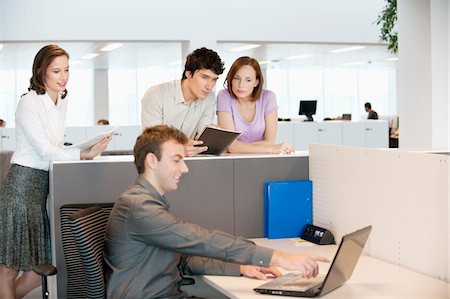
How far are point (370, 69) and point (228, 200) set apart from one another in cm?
2049

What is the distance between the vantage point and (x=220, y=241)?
2.87 m

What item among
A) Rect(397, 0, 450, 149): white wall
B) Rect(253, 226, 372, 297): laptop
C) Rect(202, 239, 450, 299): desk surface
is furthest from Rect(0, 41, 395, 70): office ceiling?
Rect(253, 226, 372, 297): laptop

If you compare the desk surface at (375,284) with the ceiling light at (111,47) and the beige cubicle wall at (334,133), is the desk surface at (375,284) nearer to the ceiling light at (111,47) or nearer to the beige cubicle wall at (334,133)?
the beige cubicle wall at (334,133)

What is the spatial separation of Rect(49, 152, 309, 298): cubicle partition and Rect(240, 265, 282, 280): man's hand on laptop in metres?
0.83

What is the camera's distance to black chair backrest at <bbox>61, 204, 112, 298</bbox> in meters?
2.93

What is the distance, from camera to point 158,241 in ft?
9.46

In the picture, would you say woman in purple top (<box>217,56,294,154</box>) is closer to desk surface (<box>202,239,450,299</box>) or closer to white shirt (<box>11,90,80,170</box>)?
white shirt (<box>11,90,80,170</box>)

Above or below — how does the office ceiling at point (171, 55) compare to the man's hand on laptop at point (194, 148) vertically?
above

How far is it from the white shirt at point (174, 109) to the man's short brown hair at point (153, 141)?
1253 millimetres

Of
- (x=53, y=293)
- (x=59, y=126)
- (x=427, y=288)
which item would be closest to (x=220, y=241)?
(x=427, y=288)

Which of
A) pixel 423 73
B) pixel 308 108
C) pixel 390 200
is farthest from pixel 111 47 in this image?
pixel 390 200

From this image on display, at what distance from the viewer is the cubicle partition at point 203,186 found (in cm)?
376

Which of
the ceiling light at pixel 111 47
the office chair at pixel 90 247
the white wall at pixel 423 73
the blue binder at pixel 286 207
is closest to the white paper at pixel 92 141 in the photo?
the office chair at pixel 90 247

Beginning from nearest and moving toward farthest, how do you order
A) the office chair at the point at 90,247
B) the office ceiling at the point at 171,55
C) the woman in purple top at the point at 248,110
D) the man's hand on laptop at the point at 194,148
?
the office chair at the point at 90,247, the man's hand on laptop at the point at 194,148, the woman in purple top at the point at 248,110, the office ceiling at the point at 171,55
